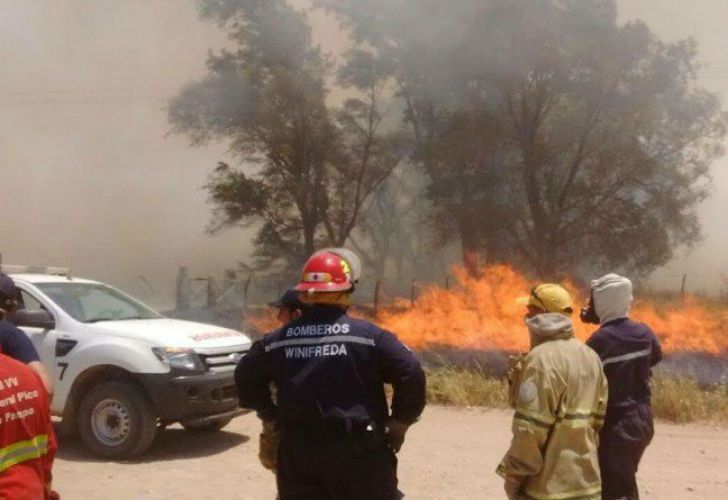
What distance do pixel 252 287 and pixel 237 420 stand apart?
14.0 metres

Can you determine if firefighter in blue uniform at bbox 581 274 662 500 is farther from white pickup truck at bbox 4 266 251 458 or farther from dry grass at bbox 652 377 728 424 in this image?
dry grass at bbox 652 377 728 424

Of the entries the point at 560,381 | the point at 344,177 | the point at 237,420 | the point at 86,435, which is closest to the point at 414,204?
the point at 344,177

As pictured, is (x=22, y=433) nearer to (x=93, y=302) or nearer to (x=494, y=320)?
(x=93, y=302)

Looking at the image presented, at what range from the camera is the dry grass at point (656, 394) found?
9180 mm

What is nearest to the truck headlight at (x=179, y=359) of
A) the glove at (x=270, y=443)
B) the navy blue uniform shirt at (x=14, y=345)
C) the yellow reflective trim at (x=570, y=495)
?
the navy blue uniform shirt at (x=14, y=345)

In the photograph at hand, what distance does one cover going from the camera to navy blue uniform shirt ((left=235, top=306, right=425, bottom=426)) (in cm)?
325

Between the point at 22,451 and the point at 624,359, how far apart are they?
2670 millimetres

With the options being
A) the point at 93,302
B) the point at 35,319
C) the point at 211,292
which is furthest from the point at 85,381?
the point at 211,292

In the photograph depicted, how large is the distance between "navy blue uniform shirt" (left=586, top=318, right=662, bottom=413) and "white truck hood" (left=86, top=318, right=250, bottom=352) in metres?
4.27

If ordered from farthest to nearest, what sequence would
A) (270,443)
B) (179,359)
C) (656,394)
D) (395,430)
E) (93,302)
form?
(656,394), (93,302), (179,359), (270,443), (395,430)

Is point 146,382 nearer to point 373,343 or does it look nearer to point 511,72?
point 373,343

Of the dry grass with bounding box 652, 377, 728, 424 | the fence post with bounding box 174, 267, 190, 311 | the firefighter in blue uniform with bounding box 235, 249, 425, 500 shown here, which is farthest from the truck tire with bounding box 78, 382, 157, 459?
the fence post with bounding box 174, 267, 190, 311

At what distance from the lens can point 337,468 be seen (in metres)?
3.26

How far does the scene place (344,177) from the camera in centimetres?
2381
